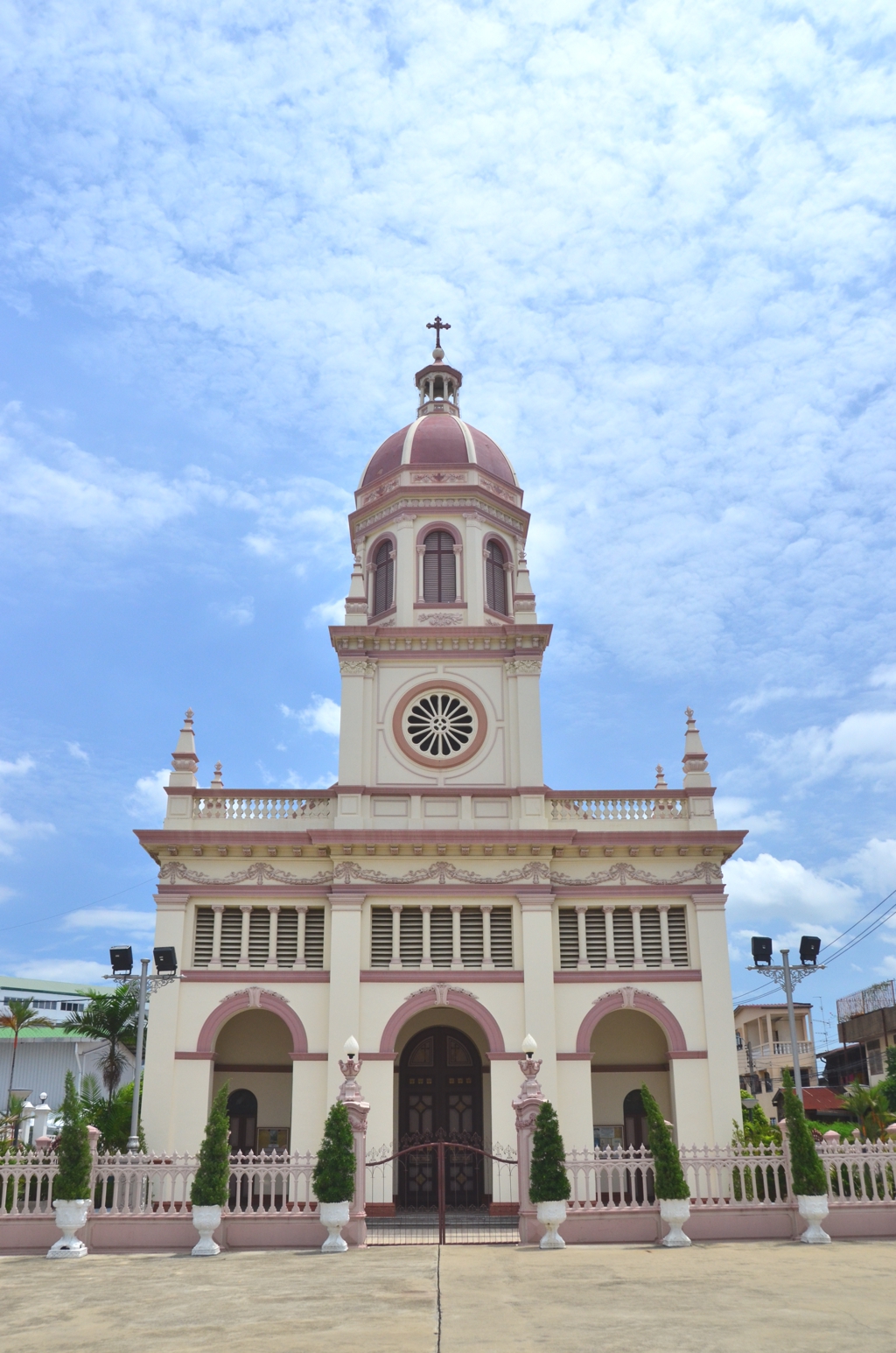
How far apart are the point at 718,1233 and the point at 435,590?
59.3 feet

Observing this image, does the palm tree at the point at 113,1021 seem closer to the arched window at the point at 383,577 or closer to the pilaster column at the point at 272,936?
the pilaster column at the point at 272,936

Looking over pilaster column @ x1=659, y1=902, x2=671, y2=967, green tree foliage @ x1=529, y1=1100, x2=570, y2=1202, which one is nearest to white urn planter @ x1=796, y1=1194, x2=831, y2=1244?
green tree foliage @ x1=529, y1=1100, x2=570, y2=1202

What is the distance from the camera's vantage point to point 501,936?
2777 centimetres

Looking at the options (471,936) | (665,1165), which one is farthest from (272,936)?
(665,1165)

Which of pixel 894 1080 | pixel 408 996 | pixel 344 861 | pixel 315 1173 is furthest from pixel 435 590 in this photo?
pixel 894 1080

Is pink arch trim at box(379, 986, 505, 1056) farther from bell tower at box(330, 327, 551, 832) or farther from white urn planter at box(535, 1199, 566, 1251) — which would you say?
white urn planter at box(535, 1199, 566, 1251)

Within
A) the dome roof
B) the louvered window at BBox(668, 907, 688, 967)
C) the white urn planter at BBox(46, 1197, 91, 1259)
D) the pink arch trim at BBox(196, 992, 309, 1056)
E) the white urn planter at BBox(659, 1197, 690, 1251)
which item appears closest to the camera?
the white urn planter at BBox(46, 1197, 91, 1259)

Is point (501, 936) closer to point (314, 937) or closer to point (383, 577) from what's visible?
point (314, 937)

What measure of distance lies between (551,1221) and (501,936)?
8.79 meters

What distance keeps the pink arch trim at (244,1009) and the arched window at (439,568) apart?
1175 centimetres

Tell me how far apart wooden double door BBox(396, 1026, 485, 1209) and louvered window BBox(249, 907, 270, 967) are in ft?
14.5

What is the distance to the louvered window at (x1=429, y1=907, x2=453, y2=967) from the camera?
27.5 m

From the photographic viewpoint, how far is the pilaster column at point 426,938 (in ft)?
89.8

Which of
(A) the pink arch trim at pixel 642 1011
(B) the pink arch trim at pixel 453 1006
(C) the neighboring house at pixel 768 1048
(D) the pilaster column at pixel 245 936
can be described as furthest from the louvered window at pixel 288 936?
(C) the neighboring house at pixel 768 1048
